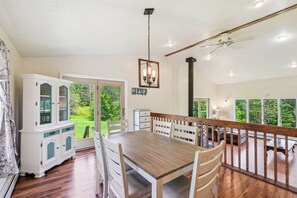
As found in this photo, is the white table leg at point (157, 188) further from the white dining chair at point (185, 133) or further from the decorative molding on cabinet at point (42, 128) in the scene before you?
the decorative molding on cabinet at point (42, 128)

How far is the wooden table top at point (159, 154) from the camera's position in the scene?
133 centimetres

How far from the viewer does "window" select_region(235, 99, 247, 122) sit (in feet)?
24.9

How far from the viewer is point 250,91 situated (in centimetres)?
729

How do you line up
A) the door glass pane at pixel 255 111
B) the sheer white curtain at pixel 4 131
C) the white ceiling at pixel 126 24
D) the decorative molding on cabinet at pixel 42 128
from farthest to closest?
1. the door glass pane at pixel 255 111
2. the decorative molding on cabinet at pixel 42 128
3. the white ceiling at pixel 126 24
4. the sheer white curtain at pixel 4 131

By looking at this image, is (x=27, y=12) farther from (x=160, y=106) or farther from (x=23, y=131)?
(x=160, y=106)

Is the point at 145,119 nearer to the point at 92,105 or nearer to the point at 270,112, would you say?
the point at 92,105

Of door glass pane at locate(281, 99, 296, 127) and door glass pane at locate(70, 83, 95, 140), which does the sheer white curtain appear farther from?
door glass pane at locate(281, 99, 296, 127)

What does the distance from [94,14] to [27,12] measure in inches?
32.3

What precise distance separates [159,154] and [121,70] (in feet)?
11.4

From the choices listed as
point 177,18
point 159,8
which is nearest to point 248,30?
point 177,18

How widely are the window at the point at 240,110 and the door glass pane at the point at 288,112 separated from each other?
1449 mm

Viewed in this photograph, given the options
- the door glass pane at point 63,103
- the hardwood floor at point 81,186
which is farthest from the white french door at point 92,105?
the hardwood floor at point 81,186

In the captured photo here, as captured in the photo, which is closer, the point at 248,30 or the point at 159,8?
the point at 159,8

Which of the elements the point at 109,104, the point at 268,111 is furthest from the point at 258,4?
the point at 268,111
